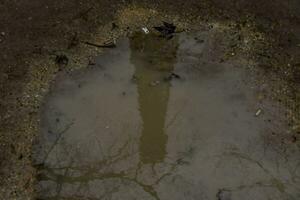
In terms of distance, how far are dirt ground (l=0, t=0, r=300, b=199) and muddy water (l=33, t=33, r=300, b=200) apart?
0.20 metres

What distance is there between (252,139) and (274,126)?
31 cm

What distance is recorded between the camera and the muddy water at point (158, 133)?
15.7 ft

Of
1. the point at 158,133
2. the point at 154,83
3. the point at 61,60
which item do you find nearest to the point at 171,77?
the point at 154,83

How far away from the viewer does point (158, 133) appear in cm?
532

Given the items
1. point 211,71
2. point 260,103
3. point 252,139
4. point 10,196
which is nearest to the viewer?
point 10,196

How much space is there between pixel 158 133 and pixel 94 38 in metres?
1.76

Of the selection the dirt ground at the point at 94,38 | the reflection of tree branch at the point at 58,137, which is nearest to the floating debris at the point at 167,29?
the dirt ground at the point at 94,38

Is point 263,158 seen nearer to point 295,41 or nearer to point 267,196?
point 267,196

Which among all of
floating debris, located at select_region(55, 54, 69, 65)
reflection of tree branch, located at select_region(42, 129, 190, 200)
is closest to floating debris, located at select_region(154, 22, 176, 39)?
floating debris, located at select_region(55, 54, 69, 65)

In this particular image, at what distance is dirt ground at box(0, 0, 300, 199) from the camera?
537 cm

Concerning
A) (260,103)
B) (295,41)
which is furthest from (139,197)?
(295,41)

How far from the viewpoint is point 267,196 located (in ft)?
15.5

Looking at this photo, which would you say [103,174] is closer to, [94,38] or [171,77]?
[171,77]

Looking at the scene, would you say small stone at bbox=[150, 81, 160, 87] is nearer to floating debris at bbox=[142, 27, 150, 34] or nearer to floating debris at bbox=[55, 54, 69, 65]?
floating debris at bbox=[142, 27, 150, 34]
